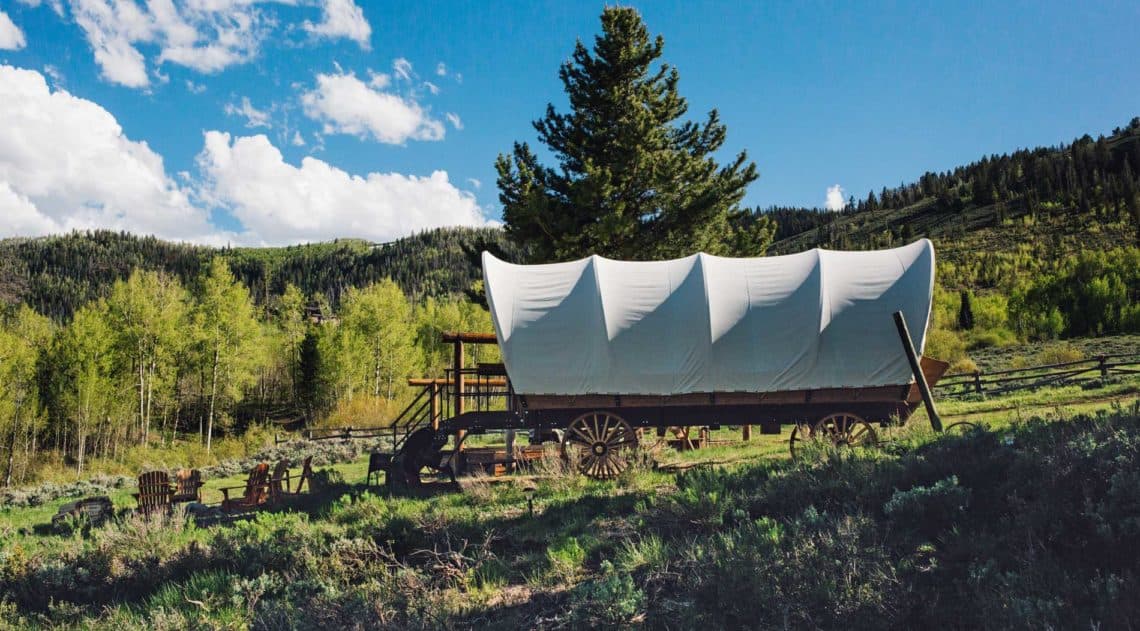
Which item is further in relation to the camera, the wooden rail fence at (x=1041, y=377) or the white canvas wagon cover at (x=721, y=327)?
the wooden rail fence at (x=1041, y=377)

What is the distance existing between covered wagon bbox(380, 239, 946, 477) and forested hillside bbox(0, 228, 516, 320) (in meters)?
109

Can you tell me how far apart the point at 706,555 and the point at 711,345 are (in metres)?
6.01

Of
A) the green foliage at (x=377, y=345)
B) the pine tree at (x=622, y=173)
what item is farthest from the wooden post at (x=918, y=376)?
the green foliage at (x=377, y=345)

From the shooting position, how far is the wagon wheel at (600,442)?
1159 centimetres

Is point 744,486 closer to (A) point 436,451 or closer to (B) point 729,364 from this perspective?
(B) point 729,364

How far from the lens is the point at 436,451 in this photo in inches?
514

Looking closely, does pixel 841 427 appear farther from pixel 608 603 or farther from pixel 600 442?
pixel 608 603

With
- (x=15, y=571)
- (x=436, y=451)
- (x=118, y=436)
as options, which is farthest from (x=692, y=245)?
(x=118, y=436)

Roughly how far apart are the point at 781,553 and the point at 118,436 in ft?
145

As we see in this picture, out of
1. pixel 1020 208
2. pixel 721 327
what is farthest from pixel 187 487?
pixel 1020 208

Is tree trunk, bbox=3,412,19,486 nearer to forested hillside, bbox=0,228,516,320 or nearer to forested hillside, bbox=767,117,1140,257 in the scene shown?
forested hillside, bbox=767,117,1140,257

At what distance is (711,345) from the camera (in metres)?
11.3

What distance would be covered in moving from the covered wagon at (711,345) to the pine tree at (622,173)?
743 centimetres

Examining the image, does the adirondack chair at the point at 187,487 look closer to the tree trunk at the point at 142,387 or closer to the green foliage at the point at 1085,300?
the tree trunk at the point at 142,387
